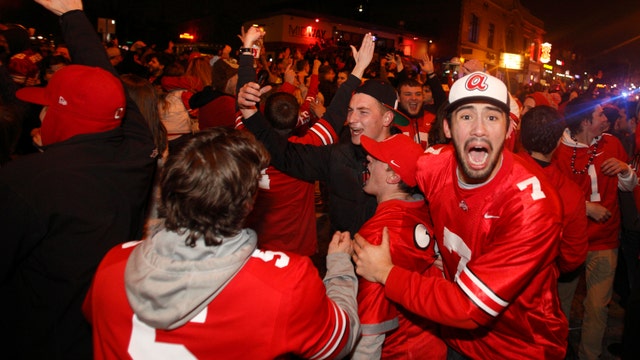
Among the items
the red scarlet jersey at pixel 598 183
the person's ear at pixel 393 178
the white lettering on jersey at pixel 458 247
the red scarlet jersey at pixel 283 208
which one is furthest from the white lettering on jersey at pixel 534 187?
the red scarlet jersey at pixel 598 183

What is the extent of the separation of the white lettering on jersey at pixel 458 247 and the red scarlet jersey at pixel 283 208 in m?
1.80

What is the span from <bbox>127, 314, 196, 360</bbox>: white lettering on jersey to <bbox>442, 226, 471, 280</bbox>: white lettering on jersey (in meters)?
1.62

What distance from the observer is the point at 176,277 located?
4.76ft

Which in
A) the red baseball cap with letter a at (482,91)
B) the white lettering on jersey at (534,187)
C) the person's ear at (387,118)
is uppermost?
the red baseball cap with letter a at (482,91)

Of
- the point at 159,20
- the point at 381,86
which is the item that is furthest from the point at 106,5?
the point at 381,86

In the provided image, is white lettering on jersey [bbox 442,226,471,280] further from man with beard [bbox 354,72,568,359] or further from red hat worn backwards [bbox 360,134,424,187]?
red hat worn backwards [bbox 360,134,424,187]

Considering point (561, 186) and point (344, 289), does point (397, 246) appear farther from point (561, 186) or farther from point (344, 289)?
point (561, 186)

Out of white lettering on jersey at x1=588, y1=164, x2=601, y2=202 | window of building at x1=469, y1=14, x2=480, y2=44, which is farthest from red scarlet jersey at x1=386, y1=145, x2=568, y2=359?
window of building at x1=469, y1=14, x2=480, y2=44

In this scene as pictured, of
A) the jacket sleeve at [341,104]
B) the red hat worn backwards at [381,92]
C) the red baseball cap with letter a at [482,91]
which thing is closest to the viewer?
the red baseball cap with letter a at [482,91]

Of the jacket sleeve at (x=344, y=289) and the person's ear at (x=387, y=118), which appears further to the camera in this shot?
the person's ear at (x=387, y=118)

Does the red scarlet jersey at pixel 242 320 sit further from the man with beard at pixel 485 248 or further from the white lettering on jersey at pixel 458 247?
the white lettering on jersey at pixel 458 247

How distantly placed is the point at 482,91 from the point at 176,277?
2.01m

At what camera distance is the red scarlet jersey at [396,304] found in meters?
2.36

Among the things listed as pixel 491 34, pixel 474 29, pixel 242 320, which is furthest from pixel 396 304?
pixel 491 34
